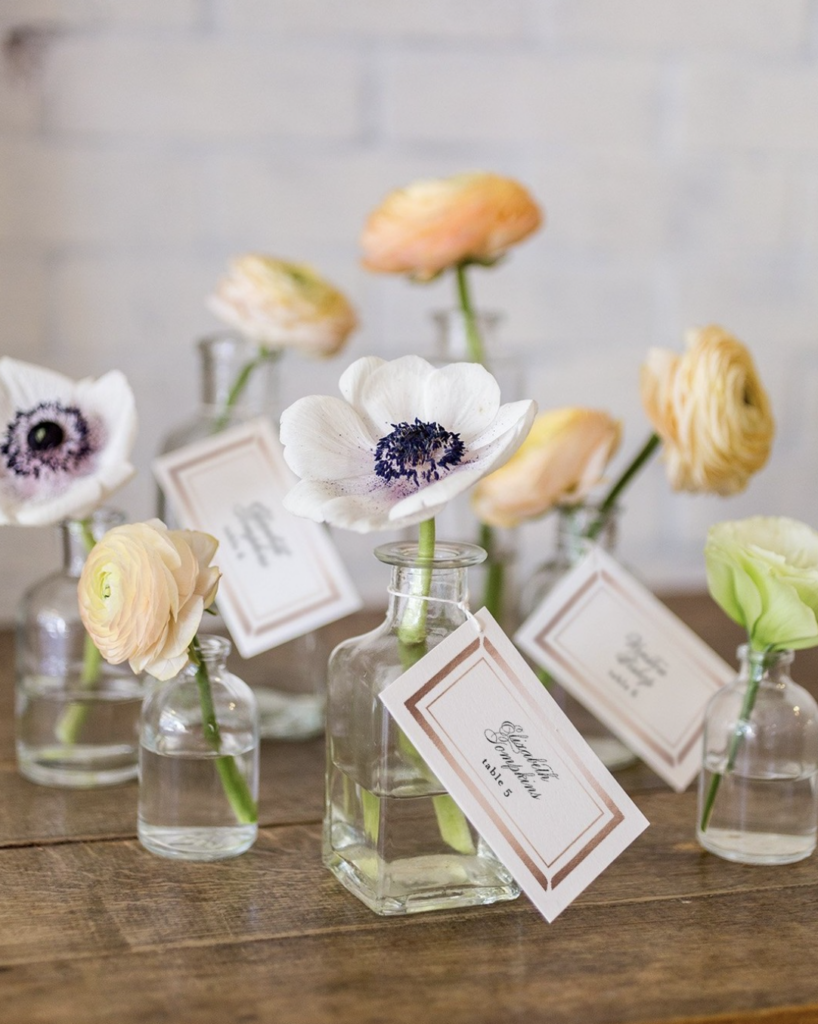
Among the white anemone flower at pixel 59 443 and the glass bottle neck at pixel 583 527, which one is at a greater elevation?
the white anemone flower at pixel 59 443

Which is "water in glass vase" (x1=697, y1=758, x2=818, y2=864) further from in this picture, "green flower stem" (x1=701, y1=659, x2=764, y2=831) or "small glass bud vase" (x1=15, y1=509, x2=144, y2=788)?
"small glass bud vase" (x1=15, y1=509, x2=144, y2=788)

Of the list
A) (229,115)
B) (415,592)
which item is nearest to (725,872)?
(415,592)

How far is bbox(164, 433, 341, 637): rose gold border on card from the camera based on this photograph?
801 millimetres

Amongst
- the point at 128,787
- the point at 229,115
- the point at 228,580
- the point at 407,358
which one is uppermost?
the point at 229,115

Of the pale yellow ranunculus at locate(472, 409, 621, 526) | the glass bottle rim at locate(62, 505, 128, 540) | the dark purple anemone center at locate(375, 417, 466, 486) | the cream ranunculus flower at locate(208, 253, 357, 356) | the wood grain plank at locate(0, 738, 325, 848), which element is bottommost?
the wood grain plank at locate(0, 738, 325, 848)

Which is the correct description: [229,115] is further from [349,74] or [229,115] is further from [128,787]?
[128,787]

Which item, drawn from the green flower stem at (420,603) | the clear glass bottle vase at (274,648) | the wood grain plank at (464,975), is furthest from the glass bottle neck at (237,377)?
the wood grain plank at (464,975)

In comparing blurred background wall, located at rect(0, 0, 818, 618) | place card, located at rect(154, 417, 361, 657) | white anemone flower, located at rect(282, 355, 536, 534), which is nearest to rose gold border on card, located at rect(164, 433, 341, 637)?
place card, located at rect(154, 417, 361, 657)

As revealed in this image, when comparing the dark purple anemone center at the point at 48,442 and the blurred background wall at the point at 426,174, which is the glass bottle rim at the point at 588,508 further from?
the blurred background wall at the point at 426,174

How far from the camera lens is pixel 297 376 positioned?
51.4 inches

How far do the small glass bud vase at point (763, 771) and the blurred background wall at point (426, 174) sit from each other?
26.9 inches

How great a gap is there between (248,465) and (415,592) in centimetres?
24

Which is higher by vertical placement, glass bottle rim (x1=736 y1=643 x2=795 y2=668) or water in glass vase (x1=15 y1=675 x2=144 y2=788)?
glass bottle rim (x1=736 y1=643 x2=795 y2=668)

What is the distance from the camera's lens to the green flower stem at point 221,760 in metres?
0.69
